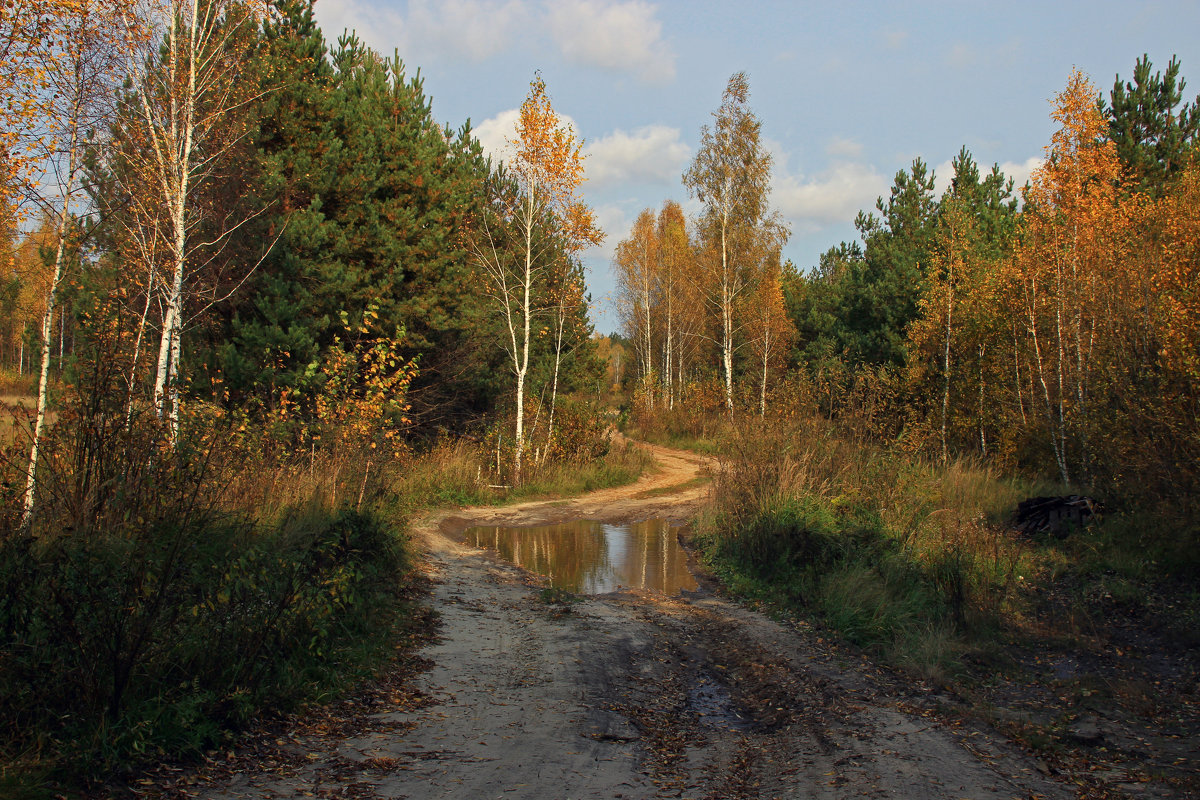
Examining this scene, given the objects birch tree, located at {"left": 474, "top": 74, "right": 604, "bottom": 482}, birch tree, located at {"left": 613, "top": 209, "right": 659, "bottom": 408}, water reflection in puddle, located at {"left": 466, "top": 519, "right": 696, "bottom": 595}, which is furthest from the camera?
birch tree, located at {"left": 613, "top": 209, "right": 659, "bottom": 408}

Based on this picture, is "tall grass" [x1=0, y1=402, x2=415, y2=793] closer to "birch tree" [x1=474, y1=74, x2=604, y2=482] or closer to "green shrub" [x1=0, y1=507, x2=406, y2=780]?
"green shrub" [x1=0, y1=507, x2=406, y2=780]

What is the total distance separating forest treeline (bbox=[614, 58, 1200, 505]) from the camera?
38.1ft

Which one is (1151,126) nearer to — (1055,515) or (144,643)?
(1055,515)

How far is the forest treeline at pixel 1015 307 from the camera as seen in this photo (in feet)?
38.1

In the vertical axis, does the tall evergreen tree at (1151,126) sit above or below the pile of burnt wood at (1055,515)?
above

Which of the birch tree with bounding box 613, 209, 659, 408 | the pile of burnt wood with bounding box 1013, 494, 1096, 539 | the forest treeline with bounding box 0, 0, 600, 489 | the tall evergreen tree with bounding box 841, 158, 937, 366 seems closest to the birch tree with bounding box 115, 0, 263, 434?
the forest treeline with bounding box 0, 0, 600, 489

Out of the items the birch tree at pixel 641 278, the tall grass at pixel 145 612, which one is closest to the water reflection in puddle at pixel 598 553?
the tall grass at pixel 145 612

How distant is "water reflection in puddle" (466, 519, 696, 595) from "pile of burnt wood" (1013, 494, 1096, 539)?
5974 mm

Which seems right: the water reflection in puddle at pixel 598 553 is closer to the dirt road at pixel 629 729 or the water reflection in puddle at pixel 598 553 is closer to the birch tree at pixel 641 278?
the dirt road at pixel 629 729

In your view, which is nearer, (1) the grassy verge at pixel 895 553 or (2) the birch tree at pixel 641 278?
(1) the grassy verge at pixel 895 553

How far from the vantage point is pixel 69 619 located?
418cm

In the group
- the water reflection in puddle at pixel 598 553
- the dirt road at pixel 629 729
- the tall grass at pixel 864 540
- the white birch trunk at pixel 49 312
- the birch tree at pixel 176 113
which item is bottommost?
the water reflection in puddle at pixel 598 553

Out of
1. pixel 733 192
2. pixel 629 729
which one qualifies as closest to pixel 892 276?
pixel 733 192

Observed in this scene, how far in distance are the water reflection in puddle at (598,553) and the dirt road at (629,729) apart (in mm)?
2475
